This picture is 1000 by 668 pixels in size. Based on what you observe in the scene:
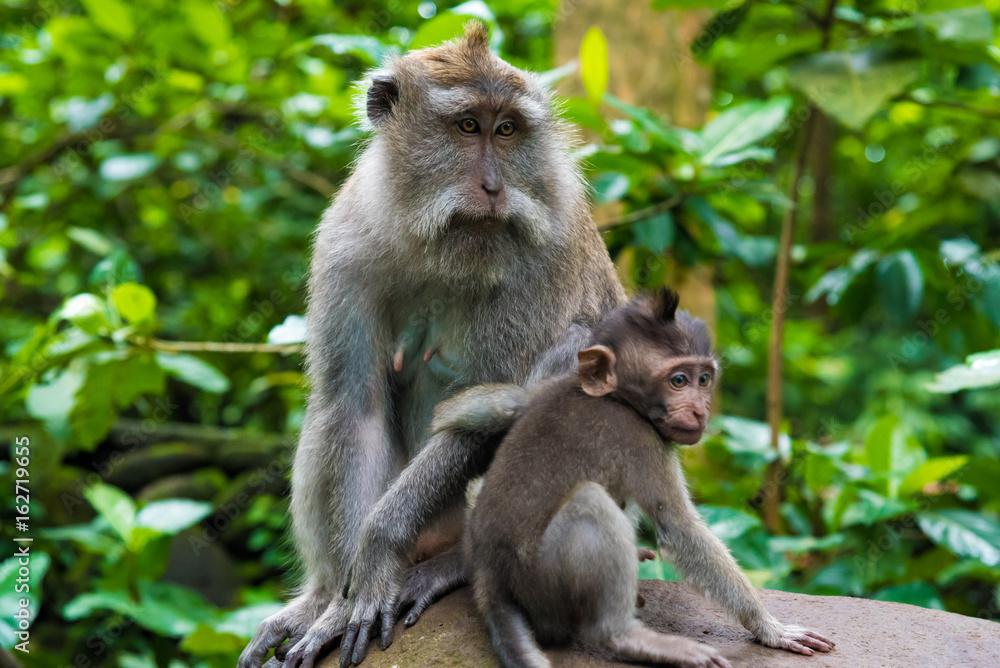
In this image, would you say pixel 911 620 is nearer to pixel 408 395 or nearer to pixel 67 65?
pixel 408 395

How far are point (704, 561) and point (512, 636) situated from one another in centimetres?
71

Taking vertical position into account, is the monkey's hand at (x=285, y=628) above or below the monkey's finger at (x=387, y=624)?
below

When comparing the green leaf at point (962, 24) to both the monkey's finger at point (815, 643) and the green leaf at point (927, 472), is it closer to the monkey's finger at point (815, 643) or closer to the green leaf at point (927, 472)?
the green leaf at point (927, 472)

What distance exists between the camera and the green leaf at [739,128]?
4.50 metres

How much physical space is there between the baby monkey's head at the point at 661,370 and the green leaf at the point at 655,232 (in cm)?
152

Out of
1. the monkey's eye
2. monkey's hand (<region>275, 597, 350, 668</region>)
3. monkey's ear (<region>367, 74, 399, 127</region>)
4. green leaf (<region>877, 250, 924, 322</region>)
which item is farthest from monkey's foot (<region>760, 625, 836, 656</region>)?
monkey's ear (<region>367, 74, 399, 127</region>)

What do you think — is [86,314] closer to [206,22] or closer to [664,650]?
[206,22]

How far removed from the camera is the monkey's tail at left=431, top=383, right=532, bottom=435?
131 inches

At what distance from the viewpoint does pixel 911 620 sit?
3312 mm

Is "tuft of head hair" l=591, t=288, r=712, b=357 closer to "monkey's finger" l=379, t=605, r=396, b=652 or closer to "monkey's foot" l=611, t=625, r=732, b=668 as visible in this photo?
"monkey's foot" l=611, t=625, r=732, b=668

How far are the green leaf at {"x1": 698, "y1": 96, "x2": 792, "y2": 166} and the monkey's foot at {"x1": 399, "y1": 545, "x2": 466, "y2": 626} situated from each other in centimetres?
249

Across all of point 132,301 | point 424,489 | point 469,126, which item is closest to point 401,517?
point 424,489

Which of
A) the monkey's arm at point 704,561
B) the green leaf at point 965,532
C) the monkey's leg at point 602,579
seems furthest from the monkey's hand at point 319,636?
the green leaf at point 965,532

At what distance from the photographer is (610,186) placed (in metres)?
4.68
